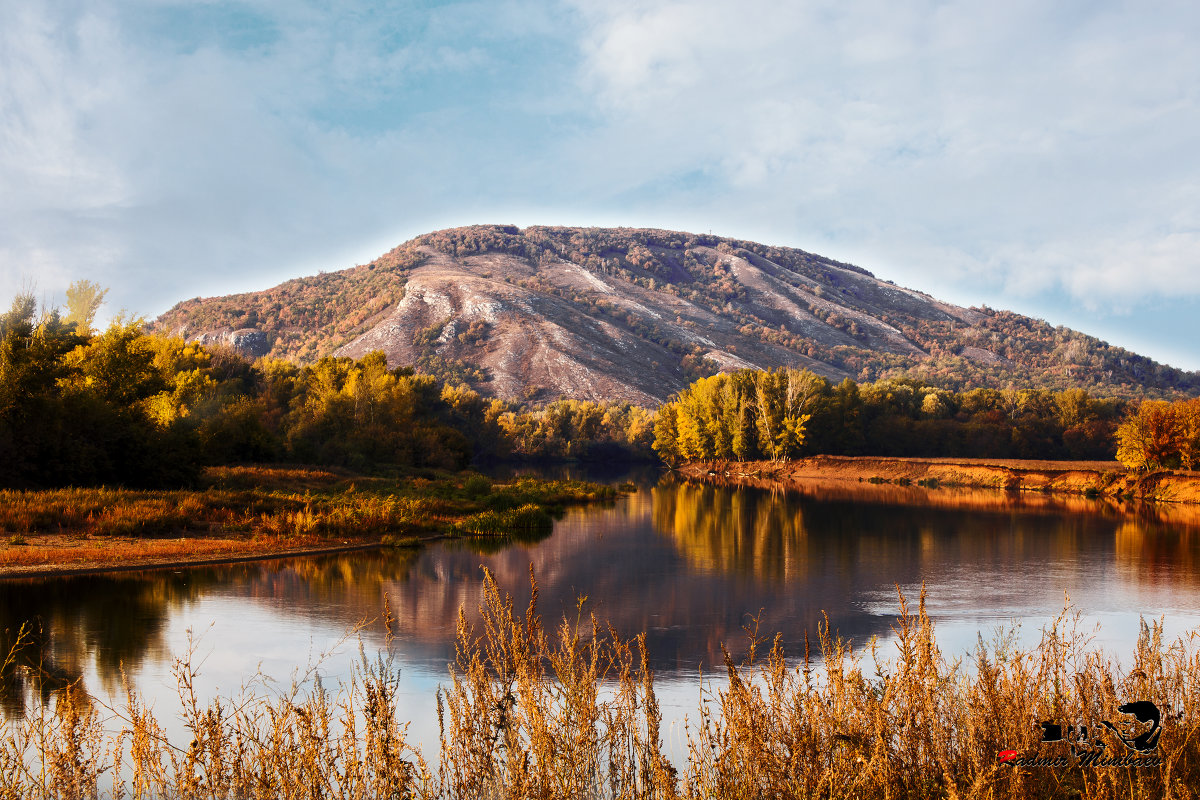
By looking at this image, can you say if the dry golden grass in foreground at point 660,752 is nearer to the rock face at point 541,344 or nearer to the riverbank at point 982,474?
the riverbank at point 982,474

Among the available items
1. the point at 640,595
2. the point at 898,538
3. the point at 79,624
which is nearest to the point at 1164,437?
the point at 898,538

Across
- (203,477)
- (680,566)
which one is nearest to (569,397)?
(203,477)

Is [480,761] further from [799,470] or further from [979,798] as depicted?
[799,470]

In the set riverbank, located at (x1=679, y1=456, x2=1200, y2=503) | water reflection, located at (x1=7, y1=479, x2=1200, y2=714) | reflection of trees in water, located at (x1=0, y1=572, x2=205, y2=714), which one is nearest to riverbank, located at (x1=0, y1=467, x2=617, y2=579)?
water reflection, located at (x1=7, y1=479, x2=1200, y2=714)

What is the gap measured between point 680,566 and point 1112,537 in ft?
60.4

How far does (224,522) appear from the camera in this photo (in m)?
24.9

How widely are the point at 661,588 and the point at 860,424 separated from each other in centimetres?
6506

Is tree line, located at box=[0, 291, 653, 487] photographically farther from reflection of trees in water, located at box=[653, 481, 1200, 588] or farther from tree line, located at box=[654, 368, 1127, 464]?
tree line, located at box=[654, 368, 1127, 464]

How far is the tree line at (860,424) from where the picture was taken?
76375 millimetres

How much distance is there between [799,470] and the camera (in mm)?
73062

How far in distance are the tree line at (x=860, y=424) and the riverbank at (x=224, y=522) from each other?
45.5m

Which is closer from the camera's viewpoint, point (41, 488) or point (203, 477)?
point (41, 488)

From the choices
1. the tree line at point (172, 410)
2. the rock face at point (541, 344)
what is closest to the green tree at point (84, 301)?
the tree line at point (172, 410)

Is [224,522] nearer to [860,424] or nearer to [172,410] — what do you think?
[172,410]
